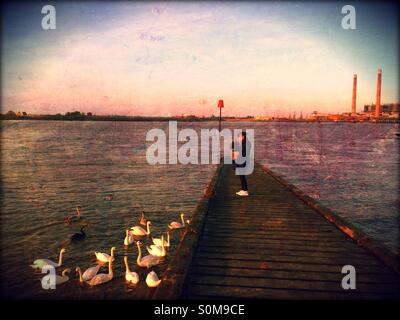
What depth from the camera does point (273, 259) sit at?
681 cm

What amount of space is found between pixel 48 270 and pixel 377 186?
2396cm

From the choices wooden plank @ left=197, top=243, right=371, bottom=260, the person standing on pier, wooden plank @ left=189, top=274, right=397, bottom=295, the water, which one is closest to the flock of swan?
the water

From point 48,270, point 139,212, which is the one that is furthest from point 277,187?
point 48,270

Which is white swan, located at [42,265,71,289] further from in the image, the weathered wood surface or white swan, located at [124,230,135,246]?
the weathered wood surface

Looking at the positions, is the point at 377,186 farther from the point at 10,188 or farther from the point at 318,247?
the point at 10,188

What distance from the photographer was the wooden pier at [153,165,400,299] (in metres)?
5.57

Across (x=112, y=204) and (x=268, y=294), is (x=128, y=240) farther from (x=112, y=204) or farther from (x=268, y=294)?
(x=268, y=294)

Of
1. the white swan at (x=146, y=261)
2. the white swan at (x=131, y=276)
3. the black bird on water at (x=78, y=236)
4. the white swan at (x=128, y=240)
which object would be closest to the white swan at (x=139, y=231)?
the white swan at (x=128, y=240)

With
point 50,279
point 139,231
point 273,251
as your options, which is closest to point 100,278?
point 50,279

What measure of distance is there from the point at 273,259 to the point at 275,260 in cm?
6

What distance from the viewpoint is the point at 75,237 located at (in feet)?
42.3

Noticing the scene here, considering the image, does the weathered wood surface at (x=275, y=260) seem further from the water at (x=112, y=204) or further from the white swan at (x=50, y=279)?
the white swan at (x=50, y=279)
